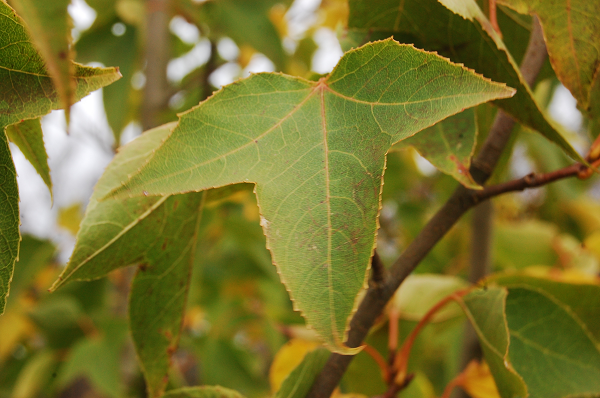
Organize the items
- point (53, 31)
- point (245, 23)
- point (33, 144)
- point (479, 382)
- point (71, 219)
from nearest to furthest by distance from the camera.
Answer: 1. point (53, 31)
2. point (33, 144)
3. point (479, 382)
4. point (245, 23)
5. point (71, 219)

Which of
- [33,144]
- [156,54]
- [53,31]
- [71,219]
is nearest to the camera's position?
[53,31]

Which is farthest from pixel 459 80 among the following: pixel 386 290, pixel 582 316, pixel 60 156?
pixel 60 156

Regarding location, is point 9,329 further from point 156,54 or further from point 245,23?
point 245,23

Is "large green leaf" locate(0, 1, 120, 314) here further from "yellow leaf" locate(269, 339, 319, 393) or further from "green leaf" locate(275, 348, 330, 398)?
"yellow leaf" locate(269, 339, 319, 393)

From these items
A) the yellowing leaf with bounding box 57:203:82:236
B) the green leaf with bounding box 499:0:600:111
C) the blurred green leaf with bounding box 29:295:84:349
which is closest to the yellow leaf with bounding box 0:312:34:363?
the blurred green leaf with bounding box 29:295:84:349

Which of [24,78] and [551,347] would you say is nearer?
[24,78]

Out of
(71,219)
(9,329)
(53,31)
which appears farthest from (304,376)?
(71,219)

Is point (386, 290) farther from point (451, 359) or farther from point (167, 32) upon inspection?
point (167, 32)
